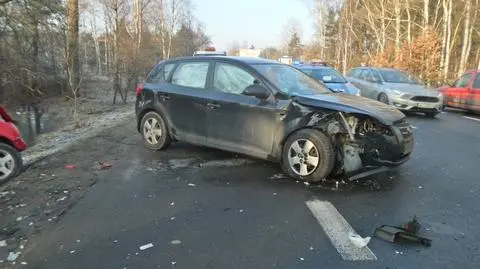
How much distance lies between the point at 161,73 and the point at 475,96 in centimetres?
1158

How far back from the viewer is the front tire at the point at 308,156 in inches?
225

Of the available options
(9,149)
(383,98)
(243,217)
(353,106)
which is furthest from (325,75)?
(243,217)

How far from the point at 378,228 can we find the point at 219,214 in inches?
65.2

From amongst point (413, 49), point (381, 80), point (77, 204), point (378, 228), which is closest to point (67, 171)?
point (77, 204)

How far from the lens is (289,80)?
22.4 ft

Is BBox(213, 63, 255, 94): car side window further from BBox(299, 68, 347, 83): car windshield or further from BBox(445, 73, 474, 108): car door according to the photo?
BBox(445, 73, 474, 108): car door

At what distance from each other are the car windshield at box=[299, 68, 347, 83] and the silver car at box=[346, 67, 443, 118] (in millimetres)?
1597

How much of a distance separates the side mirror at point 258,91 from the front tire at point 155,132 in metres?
2.13

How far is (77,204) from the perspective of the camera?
16.7 feet

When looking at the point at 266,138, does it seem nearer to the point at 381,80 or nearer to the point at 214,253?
the point at 214,253

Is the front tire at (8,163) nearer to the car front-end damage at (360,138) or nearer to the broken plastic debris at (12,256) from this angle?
the broken plastic debris at (12,256)

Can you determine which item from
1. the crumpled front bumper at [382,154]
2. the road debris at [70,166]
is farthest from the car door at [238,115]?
the road debris at [70,166]

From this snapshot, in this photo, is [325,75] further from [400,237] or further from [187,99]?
[400,237]

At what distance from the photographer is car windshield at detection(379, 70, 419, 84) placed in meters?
15.8
